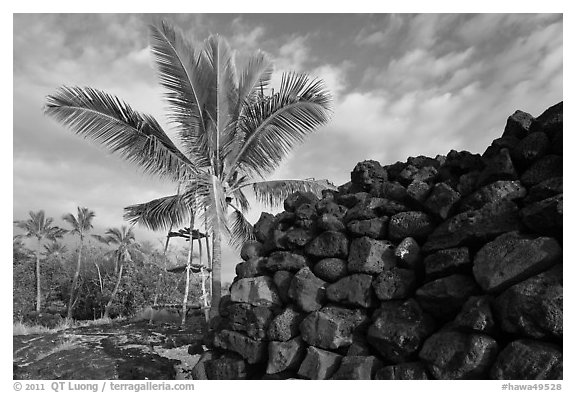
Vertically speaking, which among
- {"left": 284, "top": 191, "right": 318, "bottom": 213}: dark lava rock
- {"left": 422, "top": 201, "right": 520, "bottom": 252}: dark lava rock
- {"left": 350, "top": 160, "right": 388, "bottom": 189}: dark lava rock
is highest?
{"left": 350, "top": 160, "right": 388, "bottom": 189}: dark lava rock

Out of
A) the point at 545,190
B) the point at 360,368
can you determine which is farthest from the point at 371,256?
the point at 545,190

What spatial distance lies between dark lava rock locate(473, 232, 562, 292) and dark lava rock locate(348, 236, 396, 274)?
73 cm

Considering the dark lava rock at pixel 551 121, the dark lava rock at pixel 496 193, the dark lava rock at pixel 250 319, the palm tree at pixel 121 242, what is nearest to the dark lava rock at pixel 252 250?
the dark lava rock at pixel 250 319

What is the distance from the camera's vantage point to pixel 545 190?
2.87 m

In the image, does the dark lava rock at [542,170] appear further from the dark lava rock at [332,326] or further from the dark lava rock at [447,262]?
the dark lava rock at [332,326]

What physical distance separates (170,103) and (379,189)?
5.17 metres

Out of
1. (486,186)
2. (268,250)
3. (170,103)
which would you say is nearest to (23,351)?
(170,103)

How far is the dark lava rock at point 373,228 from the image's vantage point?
3.70 metres

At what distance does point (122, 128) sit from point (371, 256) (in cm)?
572

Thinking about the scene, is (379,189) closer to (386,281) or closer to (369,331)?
(386,281)

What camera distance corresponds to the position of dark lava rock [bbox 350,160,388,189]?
14.3 ft

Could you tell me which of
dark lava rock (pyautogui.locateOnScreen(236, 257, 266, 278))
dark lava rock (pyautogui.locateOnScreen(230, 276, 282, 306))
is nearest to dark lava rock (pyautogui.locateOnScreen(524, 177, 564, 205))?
dark lava rock (pyautogui.locateOnScreen(230, 276, 282, 306))

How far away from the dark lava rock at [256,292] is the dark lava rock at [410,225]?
126 cm

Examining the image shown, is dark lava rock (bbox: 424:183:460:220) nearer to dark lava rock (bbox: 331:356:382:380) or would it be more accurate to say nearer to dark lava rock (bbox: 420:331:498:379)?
dark lava rock (bbox: 420:331:498:379)
